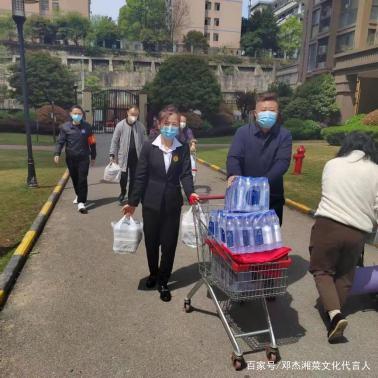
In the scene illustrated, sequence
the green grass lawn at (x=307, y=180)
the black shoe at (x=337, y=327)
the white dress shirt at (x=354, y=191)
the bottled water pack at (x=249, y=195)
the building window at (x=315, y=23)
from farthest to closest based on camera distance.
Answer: the building window at (x=315, y=23) < the green grass lawn at (x=307, y=180) < the bottled water pack at (x=249, y=195) < the white dress shirt at (x=354, y=191) < the black shoe at (x=337, y=327)

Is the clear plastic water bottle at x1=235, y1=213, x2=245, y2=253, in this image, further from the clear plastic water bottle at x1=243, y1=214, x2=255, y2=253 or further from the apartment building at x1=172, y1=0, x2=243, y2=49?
the apartment building at x1=172, y1=0, x2=243, y2=49

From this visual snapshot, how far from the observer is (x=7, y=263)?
16.4 feet

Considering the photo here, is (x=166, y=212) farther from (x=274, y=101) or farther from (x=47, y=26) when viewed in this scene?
(x=47, y=26)

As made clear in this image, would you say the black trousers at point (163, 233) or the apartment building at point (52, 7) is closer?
the black trousers at point (163, 233)

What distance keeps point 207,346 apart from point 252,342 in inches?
17.6

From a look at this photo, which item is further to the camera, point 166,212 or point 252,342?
point 166,212

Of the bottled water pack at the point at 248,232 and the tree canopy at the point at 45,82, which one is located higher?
the tree canopy at the point at 45,82

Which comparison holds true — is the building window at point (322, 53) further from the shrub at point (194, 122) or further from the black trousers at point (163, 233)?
the black trousers at point (163, 233)

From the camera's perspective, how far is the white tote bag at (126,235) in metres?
4.37

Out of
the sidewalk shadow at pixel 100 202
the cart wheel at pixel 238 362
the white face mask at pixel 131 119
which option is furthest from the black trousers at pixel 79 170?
the cart wheel at pixel 238 362

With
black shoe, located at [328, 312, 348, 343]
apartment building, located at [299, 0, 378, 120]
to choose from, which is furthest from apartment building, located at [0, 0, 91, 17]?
black shoe, located at [328, 312, 348, 343]

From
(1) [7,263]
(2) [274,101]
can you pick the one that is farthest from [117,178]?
(2) [274,101]

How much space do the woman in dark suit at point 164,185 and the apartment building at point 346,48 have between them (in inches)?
924

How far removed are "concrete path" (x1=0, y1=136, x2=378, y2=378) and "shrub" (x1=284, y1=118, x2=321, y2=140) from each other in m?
23.1
